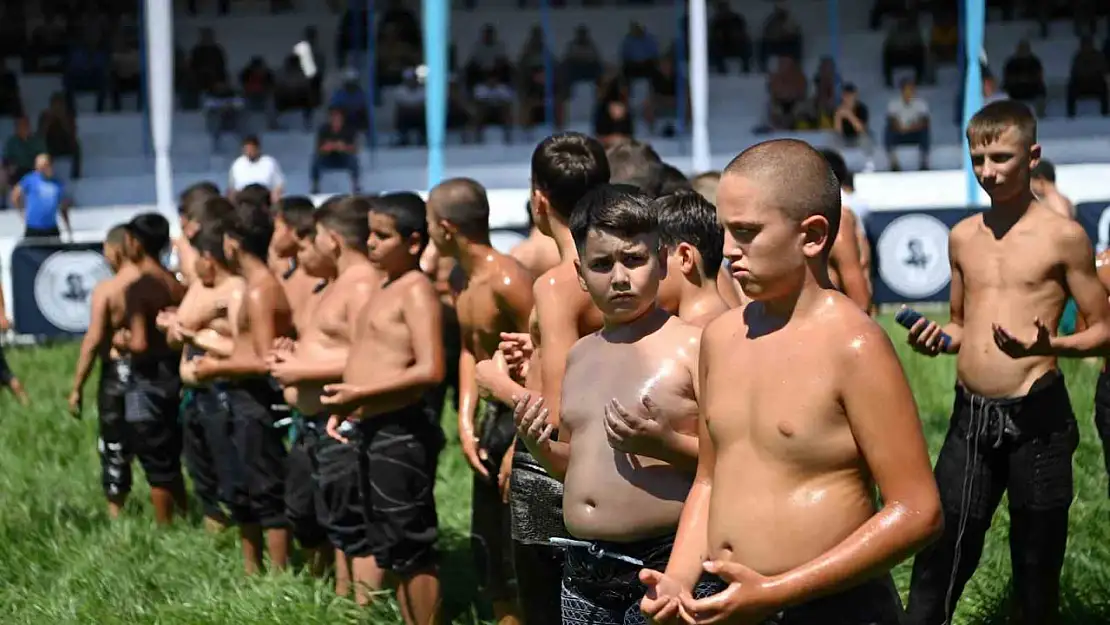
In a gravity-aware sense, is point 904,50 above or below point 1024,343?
above

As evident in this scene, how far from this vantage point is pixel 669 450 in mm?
3777

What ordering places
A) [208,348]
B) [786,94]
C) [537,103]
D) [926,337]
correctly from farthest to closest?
[537,103]
[786,94]
[208,348]
[926,337]

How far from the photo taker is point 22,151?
23.5 m

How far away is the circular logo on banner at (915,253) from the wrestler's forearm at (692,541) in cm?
1404

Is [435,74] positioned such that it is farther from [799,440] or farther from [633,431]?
[799,440]

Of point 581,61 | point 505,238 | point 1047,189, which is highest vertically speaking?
point 581,61

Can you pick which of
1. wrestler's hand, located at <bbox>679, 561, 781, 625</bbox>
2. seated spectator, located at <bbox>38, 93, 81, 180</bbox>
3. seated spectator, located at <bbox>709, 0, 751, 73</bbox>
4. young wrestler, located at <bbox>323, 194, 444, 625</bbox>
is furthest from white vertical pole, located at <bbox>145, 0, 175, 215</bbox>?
wrestler's hand, located at <bbox>679, 561, 781, 625</bbox>

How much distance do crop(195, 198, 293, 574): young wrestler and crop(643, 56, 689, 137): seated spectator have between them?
1790 cm

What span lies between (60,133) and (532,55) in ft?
25.4

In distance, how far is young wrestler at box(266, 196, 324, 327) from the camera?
829cm

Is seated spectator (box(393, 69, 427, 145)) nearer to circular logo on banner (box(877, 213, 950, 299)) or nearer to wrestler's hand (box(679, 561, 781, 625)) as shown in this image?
circular logo on banner (box(877, 213, 950, 299))

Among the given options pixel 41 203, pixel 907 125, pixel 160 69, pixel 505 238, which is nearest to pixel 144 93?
pixel 41 203

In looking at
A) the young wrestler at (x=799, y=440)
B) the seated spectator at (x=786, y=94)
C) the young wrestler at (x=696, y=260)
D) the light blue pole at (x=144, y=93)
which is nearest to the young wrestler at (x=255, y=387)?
the young wrestler at (x=696, y=260)

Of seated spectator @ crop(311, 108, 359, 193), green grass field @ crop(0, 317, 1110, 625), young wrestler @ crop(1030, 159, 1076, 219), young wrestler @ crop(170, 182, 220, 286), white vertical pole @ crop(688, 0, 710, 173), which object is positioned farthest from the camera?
seated spectator @ crop(311, 108, 359, 193)
